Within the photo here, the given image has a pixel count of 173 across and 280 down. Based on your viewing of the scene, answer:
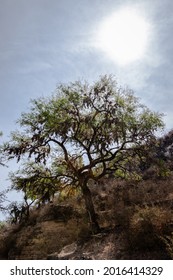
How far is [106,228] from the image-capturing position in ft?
51.0

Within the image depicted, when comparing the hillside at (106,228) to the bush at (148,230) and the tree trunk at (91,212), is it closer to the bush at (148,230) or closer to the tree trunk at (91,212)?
the bush at (148,230)

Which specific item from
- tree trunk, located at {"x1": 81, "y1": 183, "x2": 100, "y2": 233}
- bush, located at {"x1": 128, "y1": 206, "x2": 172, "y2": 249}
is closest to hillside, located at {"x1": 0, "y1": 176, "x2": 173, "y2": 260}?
bush, located at {"x1": 128, "y1": 206, "x2": 172, "y2": 249}

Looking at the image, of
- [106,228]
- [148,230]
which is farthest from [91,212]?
[148,230]

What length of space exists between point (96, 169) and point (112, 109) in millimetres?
4807

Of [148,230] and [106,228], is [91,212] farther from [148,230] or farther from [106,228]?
[148,230]

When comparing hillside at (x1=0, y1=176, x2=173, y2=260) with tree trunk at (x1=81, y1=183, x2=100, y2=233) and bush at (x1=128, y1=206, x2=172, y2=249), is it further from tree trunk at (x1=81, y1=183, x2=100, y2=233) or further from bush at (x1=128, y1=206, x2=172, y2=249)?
tree trunk at (x1=81, y1=183, x2=100, y2=233)

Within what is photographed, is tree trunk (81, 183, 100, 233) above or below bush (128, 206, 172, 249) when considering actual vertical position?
above

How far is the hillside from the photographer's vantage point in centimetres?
1103

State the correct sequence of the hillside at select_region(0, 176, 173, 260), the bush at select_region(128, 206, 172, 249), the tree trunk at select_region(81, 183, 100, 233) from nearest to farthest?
the bush at select_region(128, 206, 172, 249)
the hillside at select_region(0, 176, 173, 260)
the tree trunk at select_region(81, 183, 100, 233)

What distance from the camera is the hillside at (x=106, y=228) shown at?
11.0 metres

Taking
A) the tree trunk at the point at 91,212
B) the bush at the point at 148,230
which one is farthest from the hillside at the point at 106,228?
the tree trunk at the point at 91,212

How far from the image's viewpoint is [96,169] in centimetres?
1955
